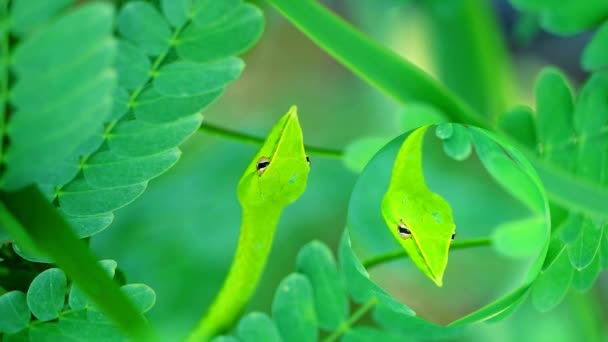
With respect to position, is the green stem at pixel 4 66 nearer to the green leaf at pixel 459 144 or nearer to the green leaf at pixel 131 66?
the green leaf at pixel 131 66

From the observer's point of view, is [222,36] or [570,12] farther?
[570,12]

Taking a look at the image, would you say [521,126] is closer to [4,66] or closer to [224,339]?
[224,339]

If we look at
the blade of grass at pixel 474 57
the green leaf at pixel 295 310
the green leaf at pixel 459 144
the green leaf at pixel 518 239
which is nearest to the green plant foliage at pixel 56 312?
the green leaf at pixel 295 310

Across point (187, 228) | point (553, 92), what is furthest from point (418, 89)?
point (187, 228)

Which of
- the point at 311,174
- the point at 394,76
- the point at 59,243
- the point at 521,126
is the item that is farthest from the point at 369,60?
the point at 311,174

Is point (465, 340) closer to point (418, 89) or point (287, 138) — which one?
point (418, 89)

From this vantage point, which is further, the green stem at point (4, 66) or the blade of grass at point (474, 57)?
the blade of grass at point (474, 57)

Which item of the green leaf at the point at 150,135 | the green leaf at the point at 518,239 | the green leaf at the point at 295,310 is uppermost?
the green leaf at the point at 150,135

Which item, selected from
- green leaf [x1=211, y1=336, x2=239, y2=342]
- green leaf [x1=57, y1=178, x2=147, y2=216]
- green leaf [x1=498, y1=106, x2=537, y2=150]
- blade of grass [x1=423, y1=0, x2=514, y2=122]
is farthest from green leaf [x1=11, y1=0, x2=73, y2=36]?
blade of grass [x1=423, y1=0, x2=514, y2=122]
